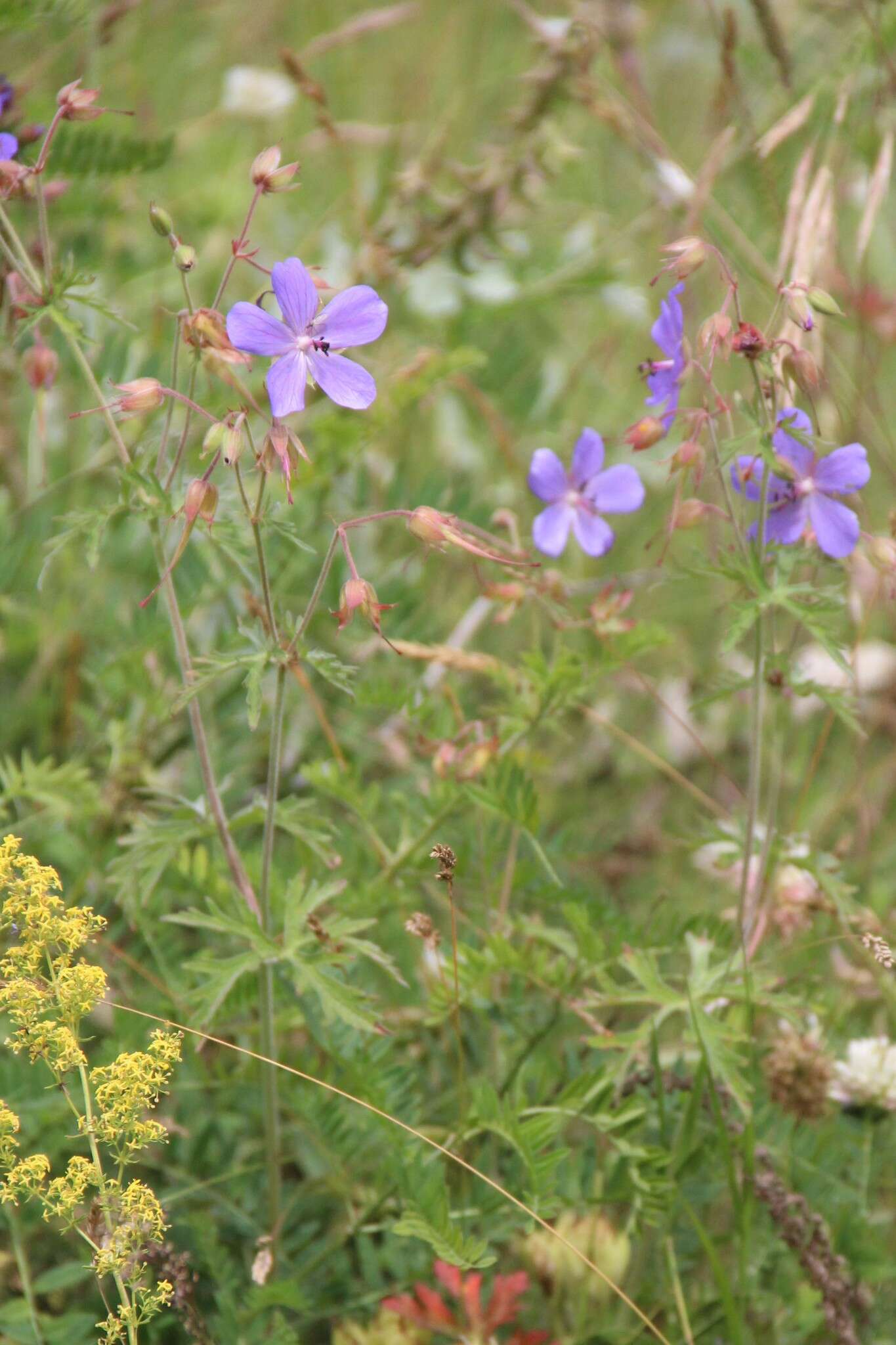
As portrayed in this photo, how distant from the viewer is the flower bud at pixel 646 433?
61.6 inches

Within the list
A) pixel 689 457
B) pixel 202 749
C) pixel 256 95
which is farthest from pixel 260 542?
pixel 256 95

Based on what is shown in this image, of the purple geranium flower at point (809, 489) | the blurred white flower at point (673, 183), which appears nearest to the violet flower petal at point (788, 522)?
the purple geranium flower at point (809, 489)

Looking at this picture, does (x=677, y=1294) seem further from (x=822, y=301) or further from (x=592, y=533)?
(x=822, y=301)

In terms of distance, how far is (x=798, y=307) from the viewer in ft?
4.60

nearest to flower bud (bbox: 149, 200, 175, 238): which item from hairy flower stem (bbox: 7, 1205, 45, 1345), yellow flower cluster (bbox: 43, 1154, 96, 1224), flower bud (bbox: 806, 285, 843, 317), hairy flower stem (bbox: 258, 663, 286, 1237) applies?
hairy flower stem (bbox: 258, 663, 286, 1237)

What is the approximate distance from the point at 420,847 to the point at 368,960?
0.20m

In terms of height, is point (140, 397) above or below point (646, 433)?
above

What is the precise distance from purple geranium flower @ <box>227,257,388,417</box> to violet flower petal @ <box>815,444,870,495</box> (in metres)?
0.54

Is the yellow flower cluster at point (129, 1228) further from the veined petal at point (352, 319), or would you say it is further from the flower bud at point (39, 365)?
the flower bud at point (39, 365)

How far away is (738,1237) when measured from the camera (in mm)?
1566

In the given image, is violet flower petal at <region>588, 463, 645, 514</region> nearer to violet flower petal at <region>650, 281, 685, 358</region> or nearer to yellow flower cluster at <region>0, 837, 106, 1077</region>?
violet flower petal at <region>650, 281, 685, 358</region>

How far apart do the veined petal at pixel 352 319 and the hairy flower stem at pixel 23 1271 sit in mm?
1042

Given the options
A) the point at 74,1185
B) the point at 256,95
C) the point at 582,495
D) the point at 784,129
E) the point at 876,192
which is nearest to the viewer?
the point at 74,1185

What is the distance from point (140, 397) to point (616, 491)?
705 millimetres
